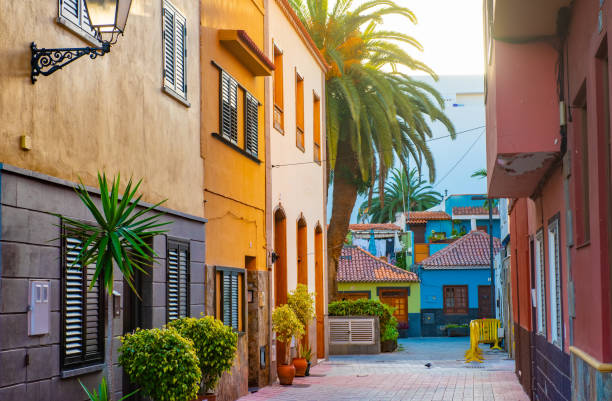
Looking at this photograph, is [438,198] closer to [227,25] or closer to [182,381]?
[227,25]

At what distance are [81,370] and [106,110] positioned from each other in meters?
3.01

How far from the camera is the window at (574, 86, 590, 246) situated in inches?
336

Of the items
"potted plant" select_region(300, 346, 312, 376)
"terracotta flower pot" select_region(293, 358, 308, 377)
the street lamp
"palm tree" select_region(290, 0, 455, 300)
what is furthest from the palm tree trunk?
the street lamp

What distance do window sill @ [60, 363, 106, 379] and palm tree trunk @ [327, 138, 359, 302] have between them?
21.4 m

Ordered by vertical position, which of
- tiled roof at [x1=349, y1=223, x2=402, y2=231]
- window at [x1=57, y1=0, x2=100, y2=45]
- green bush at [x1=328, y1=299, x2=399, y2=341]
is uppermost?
tiled roof at [x1=349, y1=223, x2=402, y2=231]

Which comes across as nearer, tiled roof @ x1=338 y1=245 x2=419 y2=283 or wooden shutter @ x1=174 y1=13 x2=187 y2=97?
wooden shutter @ x1=174 y1=13 x2=187 y2=97

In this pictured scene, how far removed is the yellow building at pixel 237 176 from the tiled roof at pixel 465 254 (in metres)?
34.4

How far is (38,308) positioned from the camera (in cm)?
866

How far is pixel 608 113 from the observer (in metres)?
7.30

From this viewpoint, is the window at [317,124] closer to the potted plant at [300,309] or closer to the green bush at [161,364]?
the potted plant at [300,309]

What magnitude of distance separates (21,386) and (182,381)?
1.88 metres

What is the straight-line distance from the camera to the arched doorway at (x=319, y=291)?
27.2 meters

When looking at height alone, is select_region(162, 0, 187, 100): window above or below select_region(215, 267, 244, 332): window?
above

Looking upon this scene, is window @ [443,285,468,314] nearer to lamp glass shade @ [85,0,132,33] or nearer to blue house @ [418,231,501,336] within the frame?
blue house @ [418,231,501,336]
